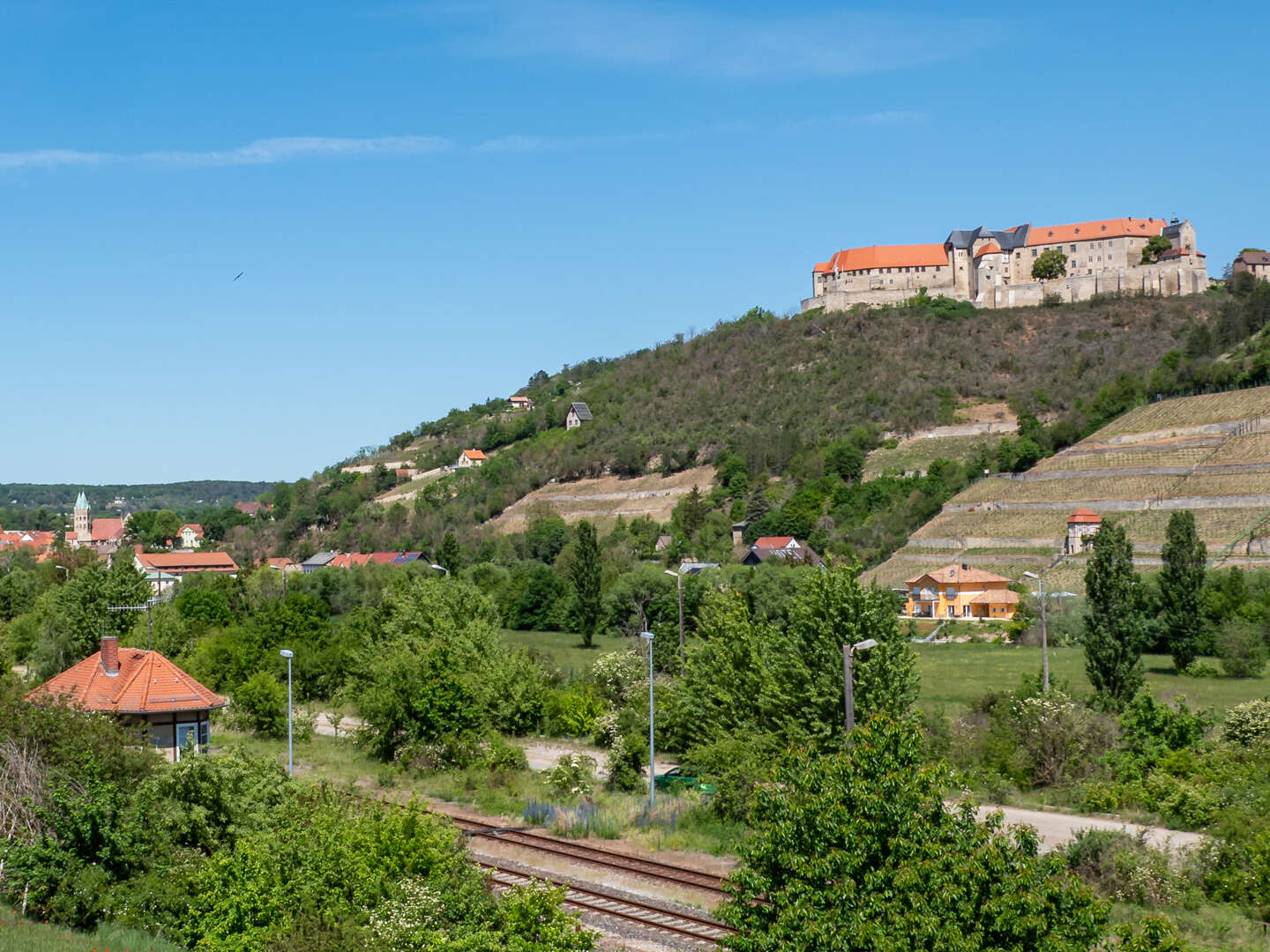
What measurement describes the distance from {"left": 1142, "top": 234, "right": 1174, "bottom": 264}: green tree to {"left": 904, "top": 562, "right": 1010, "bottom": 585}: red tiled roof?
94180 mm

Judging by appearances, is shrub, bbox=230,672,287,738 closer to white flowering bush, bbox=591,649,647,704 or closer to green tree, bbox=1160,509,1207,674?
white flowering bush, bbox=591,649,647,704

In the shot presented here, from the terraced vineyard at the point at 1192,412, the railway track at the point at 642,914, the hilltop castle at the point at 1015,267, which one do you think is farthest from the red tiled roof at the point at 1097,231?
the railway track at the point at 642,914

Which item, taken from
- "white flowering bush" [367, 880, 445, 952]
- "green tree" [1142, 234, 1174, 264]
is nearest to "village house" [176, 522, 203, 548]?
"green tree" [1142, 234, 1174, 264]

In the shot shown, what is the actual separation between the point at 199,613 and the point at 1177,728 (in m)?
56.2

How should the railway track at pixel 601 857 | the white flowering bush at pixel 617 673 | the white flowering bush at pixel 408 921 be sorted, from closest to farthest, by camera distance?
the white flowering bush at pixel 408 921 < the railway track at pixel 601 857 < the white flowering bush at pixel 617 673

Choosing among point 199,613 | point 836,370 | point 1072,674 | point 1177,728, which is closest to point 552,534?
point 199,613

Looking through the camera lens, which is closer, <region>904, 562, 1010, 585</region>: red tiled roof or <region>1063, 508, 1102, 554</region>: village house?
<region>904, 562, 1010, 585</region>: red tiled roof

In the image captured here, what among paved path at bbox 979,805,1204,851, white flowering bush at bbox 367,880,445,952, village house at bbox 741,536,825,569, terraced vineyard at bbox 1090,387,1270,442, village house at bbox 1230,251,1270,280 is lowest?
paved path at bbox 979,805,1204,851

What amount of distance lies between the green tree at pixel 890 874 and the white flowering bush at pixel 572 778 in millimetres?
16277

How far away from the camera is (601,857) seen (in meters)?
27.2

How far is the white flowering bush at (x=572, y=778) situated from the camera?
1326 inches

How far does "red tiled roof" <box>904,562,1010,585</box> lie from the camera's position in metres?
79.8

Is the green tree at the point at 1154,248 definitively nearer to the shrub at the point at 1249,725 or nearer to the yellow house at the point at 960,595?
the yellow house at the point at 960,595

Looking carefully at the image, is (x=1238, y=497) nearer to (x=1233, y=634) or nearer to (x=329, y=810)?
(x=1233, y=634)
